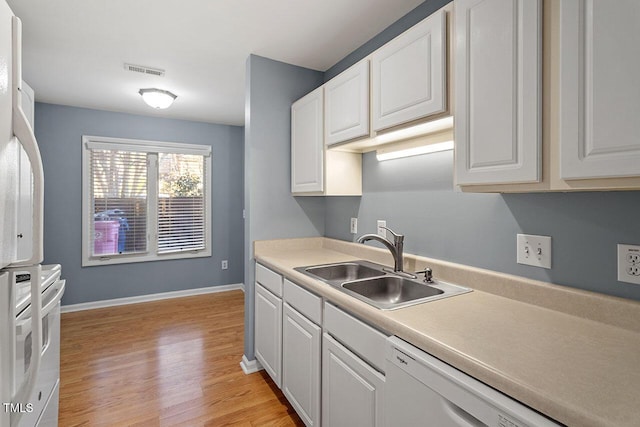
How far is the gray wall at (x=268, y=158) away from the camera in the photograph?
2.45m

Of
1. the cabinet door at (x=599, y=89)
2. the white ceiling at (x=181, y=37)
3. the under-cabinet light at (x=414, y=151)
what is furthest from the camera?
the white ceiling at (x=181, y=37)

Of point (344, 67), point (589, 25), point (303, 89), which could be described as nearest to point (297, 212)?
point (303, 89)

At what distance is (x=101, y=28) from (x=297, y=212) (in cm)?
183

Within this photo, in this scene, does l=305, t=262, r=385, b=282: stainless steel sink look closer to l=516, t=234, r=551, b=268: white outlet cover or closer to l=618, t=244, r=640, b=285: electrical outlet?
l=516, t=234, r=551, b=268: white outlet cover

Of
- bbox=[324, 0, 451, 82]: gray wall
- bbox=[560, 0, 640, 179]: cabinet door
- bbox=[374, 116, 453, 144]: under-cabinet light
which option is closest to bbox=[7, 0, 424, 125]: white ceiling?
bbox=[324, 0, 451, 82]: gray wall

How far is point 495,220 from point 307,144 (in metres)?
1.37

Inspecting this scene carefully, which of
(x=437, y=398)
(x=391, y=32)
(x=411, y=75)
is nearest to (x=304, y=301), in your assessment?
(x=437, y=398)

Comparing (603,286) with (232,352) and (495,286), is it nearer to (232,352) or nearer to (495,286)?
(495,286)

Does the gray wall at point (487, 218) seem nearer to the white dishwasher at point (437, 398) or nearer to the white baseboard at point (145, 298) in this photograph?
the white dishwasher at point (437, 398)

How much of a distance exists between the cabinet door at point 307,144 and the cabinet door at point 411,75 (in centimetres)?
59

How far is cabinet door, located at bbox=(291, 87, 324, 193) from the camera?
2.21 meters

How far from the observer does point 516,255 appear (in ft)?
4.46

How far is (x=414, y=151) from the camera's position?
6.07ft

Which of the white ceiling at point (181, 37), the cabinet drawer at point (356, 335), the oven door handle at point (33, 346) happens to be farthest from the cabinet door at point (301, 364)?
the white ceiling at point (181, 37)
